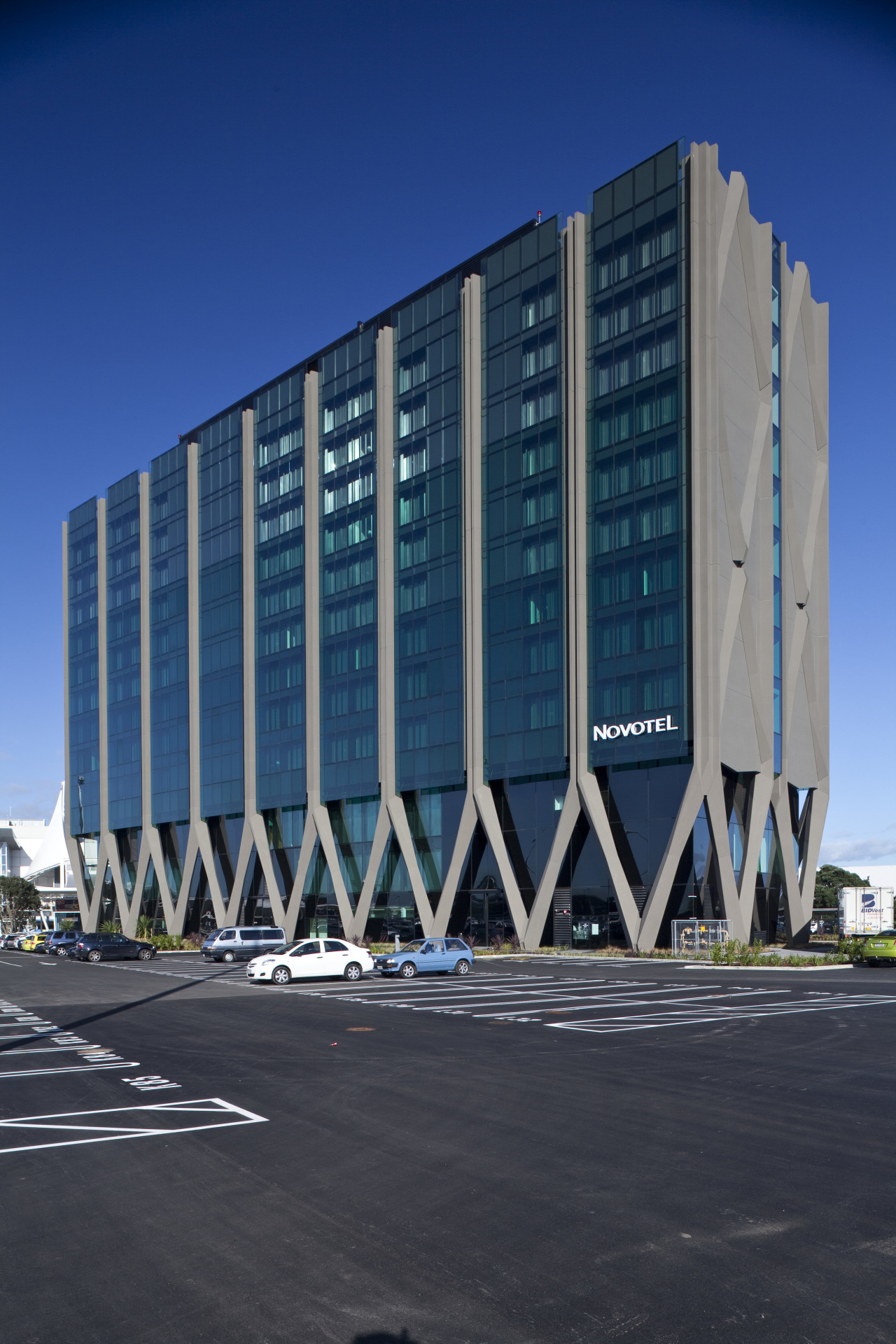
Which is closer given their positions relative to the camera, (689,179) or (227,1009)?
(227,1009)

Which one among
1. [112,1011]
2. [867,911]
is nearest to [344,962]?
[112,1011]

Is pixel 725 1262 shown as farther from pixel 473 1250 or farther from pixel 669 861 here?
pixel 669 861

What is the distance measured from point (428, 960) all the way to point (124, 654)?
55.8 m

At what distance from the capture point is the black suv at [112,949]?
59.0 meters

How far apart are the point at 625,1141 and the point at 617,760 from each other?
40.4 metres

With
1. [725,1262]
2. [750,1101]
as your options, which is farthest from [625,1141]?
[725,1262]

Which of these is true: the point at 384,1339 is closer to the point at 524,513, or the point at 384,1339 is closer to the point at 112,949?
the point at 524,513

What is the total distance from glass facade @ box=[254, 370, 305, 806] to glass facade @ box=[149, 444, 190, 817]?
947 centimetres

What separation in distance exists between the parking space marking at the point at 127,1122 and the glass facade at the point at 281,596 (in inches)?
2157

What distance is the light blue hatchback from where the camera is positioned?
39.0 metres

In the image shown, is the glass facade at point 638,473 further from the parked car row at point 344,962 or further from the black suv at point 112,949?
the black suv at point 112,949

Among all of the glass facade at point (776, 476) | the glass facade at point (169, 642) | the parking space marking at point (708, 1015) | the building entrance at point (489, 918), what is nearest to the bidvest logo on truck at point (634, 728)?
the glass facade at point (776, 476)

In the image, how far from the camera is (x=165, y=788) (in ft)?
268

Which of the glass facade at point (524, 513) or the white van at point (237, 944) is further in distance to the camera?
the white van at point (237, 944)
